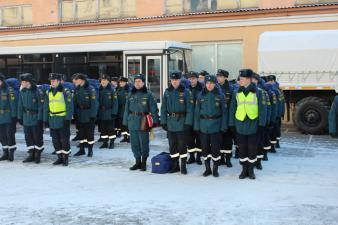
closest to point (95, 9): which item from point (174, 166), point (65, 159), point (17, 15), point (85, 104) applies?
point (17, 15)

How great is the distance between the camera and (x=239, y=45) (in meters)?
18.7

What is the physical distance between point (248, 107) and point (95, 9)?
1619 cm

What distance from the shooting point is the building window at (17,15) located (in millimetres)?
24594

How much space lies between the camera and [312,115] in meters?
14.2

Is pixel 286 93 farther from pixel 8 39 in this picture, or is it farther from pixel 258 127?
pixel 8 39

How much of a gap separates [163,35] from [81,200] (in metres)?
14.2

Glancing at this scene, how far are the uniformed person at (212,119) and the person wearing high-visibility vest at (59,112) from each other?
2889 mm

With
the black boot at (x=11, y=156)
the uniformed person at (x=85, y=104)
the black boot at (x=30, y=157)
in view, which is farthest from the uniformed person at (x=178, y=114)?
the black boot at (x=11, y=156)

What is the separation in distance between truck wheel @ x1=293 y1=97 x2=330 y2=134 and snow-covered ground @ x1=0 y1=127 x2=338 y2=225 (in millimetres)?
4038

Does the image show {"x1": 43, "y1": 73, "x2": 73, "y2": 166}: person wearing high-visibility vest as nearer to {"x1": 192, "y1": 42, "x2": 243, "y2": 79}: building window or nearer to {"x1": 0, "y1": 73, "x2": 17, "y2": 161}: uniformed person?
{"x1": 0, "y1": 73, "x2": 17, "y2": 161}: uniformed person

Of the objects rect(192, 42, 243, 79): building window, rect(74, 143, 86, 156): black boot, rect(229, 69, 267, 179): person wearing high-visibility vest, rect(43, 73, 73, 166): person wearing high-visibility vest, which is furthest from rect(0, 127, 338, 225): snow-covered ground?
rect(192, 42, 243, 79): building window

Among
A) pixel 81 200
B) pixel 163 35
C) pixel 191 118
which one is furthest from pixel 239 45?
pixel 81 200

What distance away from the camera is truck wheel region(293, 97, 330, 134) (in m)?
14.0

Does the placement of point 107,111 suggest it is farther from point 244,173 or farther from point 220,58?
point 220,58
